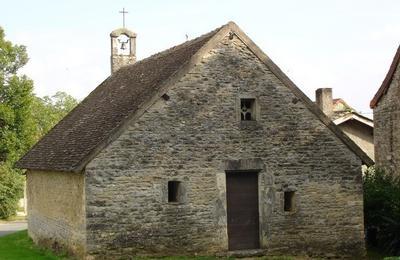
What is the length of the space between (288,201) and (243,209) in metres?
1.48

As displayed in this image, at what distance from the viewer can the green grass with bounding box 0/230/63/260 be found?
19.3 m

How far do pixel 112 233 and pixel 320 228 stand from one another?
641cm

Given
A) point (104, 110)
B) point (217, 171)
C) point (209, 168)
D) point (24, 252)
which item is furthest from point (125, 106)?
point (24, 252)

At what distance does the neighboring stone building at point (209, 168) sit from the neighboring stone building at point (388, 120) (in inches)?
131

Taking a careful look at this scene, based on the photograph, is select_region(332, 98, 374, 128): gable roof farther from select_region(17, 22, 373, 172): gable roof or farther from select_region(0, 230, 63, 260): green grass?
select_region(0, 230, 63, 260): green grass

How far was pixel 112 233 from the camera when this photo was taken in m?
16.9

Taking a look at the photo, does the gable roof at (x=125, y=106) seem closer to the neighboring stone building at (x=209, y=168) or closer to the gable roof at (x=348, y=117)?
the neighboring stone building at (x=209, y=168)

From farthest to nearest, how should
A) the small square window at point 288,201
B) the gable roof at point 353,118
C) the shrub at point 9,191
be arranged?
the shrub at point 9,191 < the gable roof at point 353,118 < the small square window at point 288,201

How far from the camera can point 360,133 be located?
1214 inches

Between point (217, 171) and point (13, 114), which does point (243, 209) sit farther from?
point (13, 114)

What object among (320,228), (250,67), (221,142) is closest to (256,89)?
(250,67)

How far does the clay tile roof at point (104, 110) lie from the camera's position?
58.7ft

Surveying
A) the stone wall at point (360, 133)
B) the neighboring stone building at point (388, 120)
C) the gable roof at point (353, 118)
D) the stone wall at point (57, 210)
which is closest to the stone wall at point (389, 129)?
the neighboring stone building at point (388, 120)

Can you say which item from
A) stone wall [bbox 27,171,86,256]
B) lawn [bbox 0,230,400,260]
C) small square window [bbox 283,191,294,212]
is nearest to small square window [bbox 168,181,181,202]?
lawn [bbox 0,230,400,260]
